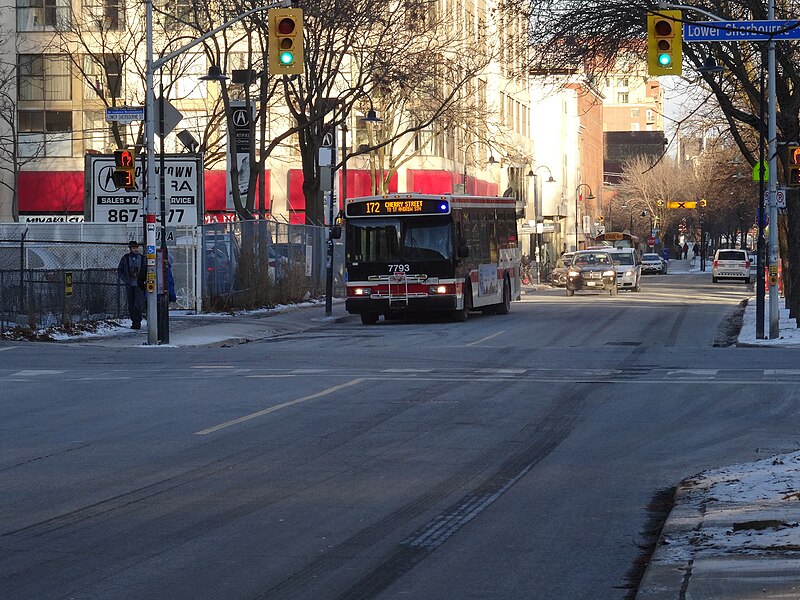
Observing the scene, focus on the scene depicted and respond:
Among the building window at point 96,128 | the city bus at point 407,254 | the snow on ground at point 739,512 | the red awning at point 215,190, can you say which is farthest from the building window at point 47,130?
the snow on ground at point 739,512

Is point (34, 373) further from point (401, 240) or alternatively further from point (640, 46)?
point (640, 46)

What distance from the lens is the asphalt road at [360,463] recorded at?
24.7 feet

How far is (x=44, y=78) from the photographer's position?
66.2 meters

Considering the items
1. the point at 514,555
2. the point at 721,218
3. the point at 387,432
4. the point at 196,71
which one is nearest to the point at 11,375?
the point at 387,432

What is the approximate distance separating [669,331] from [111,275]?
13.1 metres

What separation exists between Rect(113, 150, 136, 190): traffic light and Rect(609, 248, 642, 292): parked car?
34.5 m

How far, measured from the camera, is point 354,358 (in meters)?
22.8

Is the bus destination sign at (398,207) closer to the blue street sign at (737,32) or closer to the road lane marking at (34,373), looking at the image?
the blue street sign at (737,32)

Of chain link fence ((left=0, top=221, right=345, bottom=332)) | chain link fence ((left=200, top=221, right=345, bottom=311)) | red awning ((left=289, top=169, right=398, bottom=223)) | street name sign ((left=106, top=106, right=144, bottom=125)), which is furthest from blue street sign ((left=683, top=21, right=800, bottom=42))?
red awning ((left=289, top=169, right=398, bottom=223))

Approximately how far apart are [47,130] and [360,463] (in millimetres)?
58694

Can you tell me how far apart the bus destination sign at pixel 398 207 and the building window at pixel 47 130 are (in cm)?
3650

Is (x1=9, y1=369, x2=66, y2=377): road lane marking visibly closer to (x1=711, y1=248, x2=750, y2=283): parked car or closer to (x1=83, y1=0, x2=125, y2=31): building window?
(x1=83, y1=0, x2=125, y2=31): building window

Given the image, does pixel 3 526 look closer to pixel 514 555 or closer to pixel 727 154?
pixel 514 555

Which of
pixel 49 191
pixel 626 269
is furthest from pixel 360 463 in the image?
pixel 49 191
